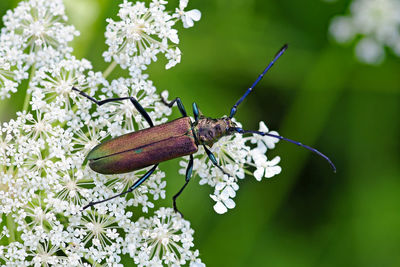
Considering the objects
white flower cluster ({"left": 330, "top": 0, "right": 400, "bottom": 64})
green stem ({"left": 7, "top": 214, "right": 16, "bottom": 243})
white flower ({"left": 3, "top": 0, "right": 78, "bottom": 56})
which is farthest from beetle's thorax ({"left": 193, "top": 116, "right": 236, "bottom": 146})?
white flower cluster ({"left": 330, "top": 0, "right": 400, "bottom": 64})

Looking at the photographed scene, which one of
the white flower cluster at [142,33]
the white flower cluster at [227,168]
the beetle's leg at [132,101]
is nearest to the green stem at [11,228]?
the beetle's leg at [132,101]

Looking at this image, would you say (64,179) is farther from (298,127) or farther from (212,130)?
(298,127)

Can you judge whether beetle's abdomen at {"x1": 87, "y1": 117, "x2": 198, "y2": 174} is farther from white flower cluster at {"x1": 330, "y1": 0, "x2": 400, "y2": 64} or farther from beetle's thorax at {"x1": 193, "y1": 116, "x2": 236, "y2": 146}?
white flower cluster at {"x1": 330, "y1": 0, "x2": 400, "y2": 64}

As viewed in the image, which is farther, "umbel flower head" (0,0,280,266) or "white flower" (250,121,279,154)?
"white flower" (250,121,279,154)

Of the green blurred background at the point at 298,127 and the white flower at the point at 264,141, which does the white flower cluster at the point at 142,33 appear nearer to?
the white flower at the point at 264,141

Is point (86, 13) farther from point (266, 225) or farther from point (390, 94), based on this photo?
point (390, 94)

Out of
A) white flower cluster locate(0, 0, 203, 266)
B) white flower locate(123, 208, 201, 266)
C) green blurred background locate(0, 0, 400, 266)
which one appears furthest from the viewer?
green blurred background locate(0, 0, 400, 266)

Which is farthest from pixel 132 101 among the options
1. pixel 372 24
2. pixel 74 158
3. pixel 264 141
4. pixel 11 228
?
pixel 372 24

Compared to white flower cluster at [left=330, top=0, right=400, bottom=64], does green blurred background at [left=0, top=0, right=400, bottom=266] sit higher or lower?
lower

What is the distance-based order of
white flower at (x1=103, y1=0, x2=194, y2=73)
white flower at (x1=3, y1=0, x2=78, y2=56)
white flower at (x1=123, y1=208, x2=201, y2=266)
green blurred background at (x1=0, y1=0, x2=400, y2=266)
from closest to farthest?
white flower at (x1=123, y1=208, x2=201, y2=266) → white flower at (x1=103, y1=0, x2=194, y2=73) → white flower at (x1=3, y1=0, x2=78, y2=56) → green blurred background at (x1=0, y1=0, x2=400, y2=266)
